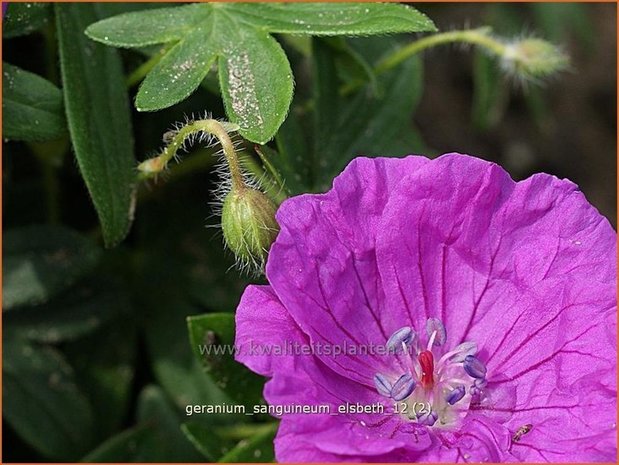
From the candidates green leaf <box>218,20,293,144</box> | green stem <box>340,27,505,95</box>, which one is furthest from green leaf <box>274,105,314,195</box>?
green stem <box>340,27,505,95</box>

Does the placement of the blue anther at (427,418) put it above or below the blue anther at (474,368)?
below

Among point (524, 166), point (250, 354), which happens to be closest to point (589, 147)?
point (524, 166)

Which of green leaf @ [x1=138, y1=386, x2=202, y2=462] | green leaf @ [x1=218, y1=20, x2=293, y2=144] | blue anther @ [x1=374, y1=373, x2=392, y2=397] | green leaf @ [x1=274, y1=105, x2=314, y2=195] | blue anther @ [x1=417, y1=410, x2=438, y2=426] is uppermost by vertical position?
green leaf @ [x1=218, y1=20, x2=293, y2=144]

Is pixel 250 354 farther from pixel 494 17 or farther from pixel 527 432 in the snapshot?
pixel 494 17

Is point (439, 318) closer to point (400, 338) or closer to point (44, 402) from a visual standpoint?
point (400, 338)

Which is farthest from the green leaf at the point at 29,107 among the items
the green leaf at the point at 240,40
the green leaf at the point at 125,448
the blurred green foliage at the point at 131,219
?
the green leaf at the point at 125,448

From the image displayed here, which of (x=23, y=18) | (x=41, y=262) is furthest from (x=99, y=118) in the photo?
(x=41, y=262)

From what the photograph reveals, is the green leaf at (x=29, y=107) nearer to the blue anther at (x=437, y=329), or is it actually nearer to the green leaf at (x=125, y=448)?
the green leaf at (x=125, y=448)

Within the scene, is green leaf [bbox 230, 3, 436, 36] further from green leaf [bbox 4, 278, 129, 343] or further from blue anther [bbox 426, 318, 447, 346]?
green leaf [bbox 4, 278, 129, 343]
